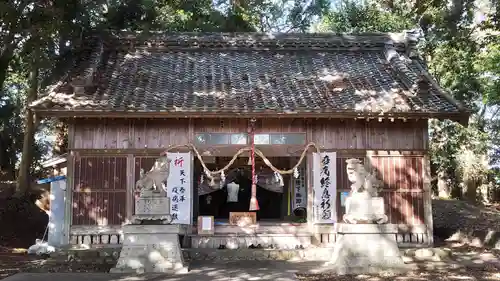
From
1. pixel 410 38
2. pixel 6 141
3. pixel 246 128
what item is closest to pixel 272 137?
pixel 246 128

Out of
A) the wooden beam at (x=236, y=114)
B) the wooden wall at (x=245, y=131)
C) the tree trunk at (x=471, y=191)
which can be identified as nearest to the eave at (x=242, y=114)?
the wooden beam at (x=236, y=114)

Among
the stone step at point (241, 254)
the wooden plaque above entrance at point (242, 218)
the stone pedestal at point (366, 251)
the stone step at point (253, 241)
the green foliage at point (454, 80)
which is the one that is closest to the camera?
the stone pedestal at point (366, 251)

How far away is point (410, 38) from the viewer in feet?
49.6

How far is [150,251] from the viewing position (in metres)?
9.27

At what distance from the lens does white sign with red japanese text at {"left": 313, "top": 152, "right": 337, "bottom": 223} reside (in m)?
12.1

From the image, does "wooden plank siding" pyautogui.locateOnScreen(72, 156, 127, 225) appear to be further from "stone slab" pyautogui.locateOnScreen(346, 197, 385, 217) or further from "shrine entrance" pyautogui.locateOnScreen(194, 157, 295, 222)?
"stone slab" pyautogui.locateOnScreen(346, 197, 385, 217)

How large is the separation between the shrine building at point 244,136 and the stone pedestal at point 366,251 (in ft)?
8.20

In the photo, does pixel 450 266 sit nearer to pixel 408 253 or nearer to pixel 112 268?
pixel 408 253

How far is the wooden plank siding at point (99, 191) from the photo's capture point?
1166cm

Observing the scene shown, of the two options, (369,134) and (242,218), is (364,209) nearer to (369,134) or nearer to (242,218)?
(369,134)

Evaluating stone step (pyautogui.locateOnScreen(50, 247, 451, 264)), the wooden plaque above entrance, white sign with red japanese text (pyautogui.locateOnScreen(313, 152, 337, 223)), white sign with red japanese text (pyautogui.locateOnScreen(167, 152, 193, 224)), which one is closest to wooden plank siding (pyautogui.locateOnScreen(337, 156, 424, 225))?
white sign with red japanese text (pyautogui.locateOnScreen(313, 152, 337, 223))

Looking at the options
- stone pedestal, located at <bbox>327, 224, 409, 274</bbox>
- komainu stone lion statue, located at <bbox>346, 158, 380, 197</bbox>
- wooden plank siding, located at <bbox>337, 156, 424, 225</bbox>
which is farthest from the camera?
wooden plank siding, located at <bbox>337, 156, 424, 225</bbox>

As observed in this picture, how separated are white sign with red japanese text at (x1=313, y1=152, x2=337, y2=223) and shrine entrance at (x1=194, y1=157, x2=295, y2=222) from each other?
3.92 meters

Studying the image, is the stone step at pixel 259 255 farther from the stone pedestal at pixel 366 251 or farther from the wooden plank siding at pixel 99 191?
the wooden plank siding at pixel 99 191
